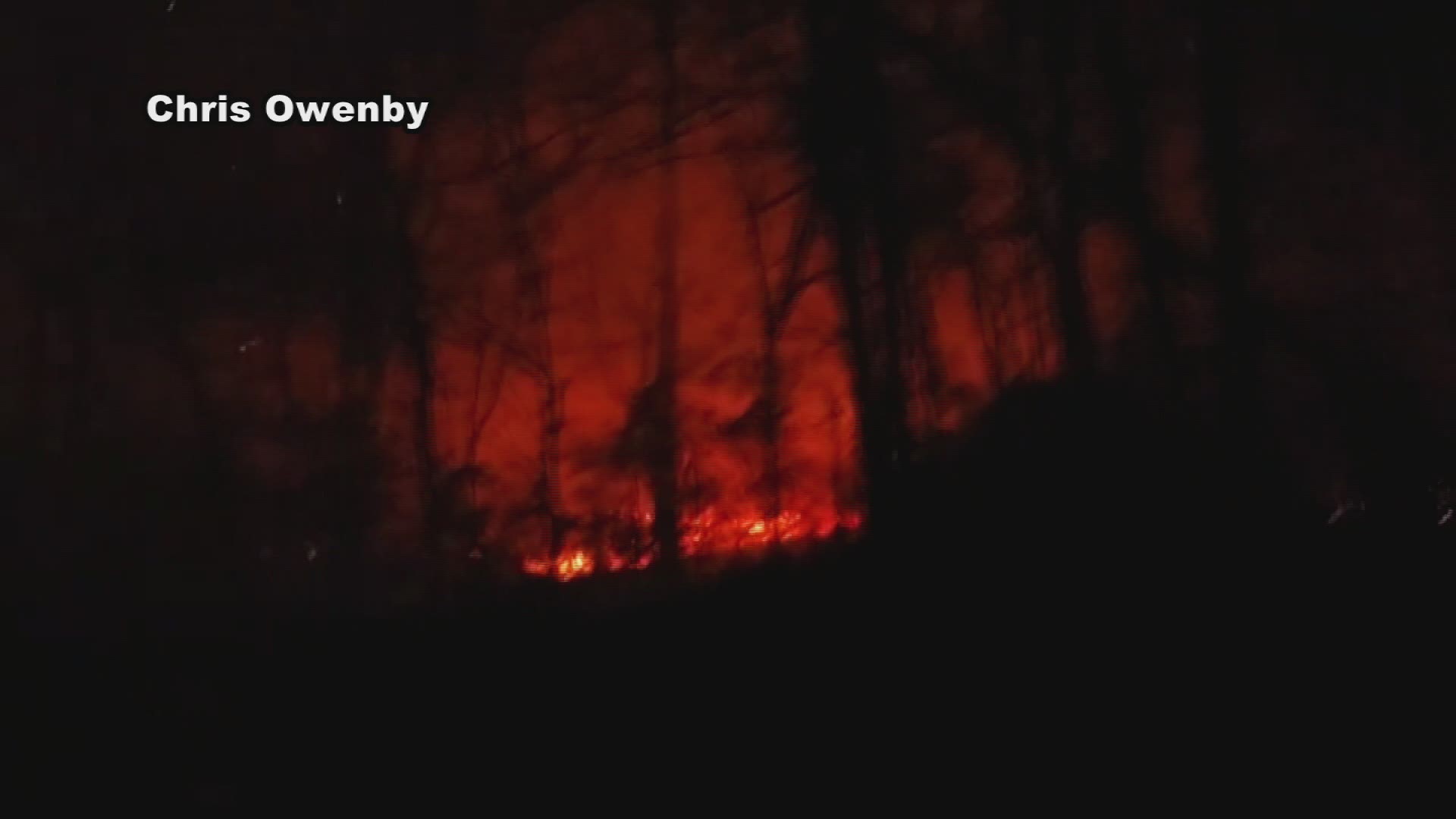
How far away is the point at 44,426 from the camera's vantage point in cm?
575

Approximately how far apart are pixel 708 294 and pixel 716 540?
1.08m

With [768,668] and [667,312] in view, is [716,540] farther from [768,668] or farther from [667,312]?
[667,312]

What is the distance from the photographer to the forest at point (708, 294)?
5793mm

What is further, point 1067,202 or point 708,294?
point 1067,202

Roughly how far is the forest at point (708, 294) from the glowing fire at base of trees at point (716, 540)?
0.02 metres

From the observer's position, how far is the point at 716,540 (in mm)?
6074

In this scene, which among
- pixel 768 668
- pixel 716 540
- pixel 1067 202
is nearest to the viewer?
pixel 768 668

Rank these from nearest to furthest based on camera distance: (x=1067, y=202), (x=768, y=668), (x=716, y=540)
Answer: (x=768, y=668) < (x=716, y=540) < (x=1067, y=202)

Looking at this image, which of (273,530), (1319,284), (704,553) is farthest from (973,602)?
(273,530)

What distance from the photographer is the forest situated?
5793mm

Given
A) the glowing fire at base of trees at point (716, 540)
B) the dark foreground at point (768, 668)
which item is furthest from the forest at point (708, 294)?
the dark foreground at point (768, 668)

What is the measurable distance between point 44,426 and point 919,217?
384 cm

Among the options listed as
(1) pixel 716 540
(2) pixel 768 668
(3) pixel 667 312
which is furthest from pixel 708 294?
(2) pixel 768 668

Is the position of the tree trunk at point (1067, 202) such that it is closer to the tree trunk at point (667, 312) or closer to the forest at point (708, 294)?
the forest at point (708, 294)
